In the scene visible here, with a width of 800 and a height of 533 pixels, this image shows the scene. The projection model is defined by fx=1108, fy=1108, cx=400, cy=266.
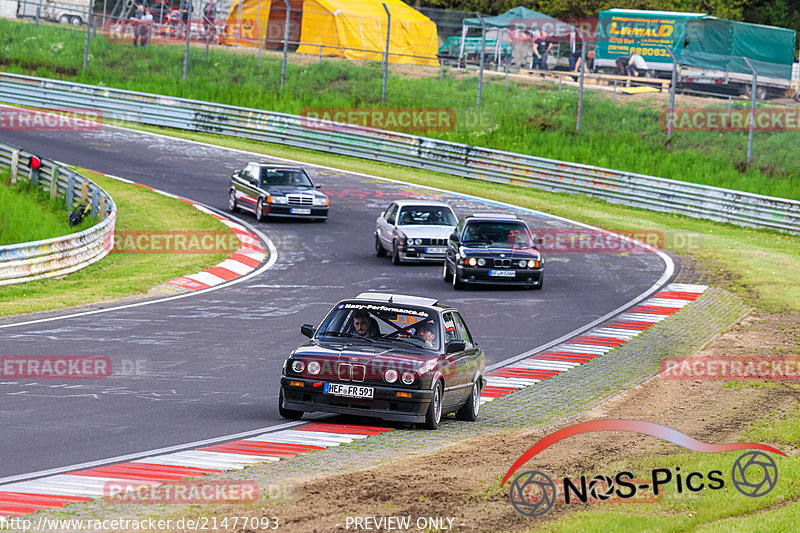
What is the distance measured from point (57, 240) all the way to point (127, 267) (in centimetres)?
238

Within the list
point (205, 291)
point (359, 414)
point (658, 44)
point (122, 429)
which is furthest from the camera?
point (658, 44)

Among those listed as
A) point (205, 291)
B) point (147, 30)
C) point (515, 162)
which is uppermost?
point (147, 30)

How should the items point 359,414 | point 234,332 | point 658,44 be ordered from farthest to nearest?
point 658,44, point 234,332, point 359,414

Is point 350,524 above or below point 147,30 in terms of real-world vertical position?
below

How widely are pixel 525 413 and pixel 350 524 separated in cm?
568

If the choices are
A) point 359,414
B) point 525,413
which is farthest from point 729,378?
point 359,414

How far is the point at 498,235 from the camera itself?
23094 mm

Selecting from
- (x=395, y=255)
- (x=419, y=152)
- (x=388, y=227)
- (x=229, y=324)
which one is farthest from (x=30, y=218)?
(x=419, y=152)

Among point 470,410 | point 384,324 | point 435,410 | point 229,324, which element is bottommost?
point 229,324

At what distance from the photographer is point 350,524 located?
714 centimetres

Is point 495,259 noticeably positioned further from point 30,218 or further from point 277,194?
point 30,218

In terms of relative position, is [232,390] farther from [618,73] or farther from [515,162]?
[618,73]

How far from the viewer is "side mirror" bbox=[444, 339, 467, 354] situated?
456 inches

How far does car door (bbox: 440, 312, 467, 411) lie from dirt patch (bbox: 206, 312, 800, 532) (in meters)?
0.76
